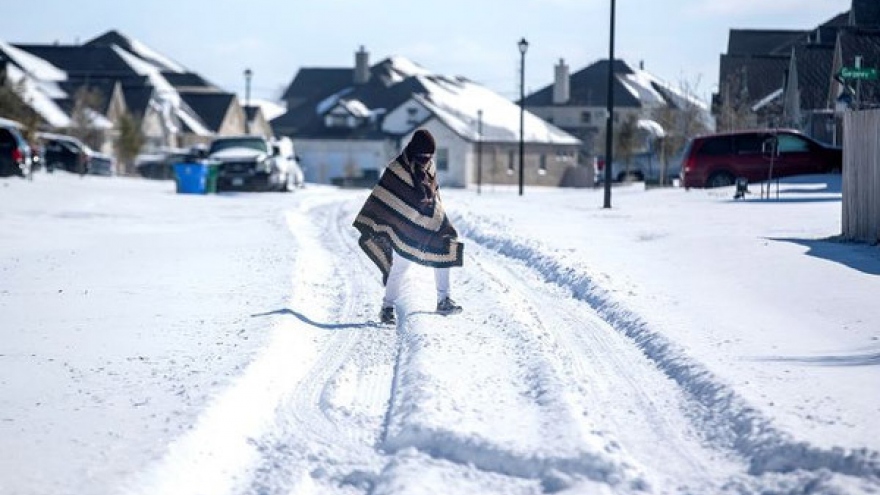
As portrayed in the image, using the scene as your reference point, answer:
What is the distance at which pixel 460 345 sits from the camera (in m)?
10.2

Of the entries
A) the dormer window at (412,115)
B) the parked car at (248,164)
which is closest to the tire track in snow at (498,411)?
the parked car at (248,164)

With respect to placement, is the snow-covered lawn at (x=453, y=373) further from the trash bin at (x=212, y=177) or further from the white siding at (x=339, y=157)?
the white siding at (x=339, y=157)

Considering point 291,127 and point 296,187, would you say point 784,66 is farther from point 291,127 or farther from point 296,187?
point 291,127

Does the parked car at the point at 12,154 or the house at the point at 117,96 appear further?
the house at the point at 117,96

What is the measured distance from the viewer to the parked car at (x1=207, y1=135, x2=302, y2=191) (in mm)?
40219

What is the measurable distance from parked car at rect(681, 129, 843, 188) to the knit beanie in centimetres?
2145

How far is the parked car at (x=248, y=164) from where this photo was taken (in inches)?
1583

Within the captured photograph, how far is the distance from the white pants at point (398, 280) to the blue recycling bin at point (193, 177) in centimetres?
2754

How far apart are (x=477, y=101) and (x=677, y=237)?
71.5m

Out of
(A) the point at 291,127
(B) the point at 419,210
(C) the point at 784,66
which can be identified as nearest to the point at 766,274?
(B) the point at 419,210

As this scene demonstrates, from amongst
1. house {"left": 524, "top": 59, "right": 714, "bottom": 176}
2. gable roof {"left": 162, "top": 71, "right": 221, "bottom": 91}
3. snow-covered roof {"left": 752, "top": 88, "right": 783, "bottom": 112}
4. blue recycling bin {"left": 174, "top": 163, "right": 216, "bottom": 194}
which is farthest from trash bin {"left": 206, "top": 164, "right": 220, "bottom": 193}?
gable roof {"left": 162, "top": 71, "right": 221, "bottom": 91}

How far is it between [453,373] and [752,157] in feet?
84.0

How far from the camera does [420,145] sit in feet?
37.9

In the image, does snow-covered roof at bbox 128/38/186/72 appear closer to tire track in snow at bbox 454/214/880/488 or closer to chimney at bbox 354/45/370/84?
chimney at bbox 354/45/370/84
